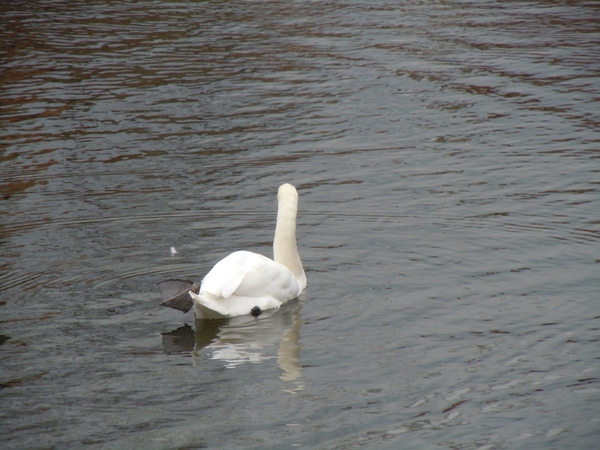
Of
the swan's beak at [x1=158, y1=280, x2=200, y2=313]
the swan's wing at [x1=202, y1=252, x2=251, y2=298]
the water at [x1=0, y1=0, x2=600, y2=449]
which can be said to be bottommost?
the water at [x1=0, y1=0, x2=600, y2=449]

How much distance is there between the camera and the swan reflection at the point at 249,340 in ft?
27.5

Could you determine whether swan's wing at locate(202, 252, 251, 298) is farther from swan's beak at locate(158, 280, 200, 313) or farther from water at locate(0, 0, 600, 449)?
water at locate(0, 0, 600, 449)

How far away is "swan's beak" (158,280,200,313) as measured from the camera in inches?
361

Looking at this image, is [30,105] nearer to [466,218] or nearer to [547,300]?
[466,218]

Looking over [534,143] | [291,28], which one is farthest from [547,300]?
[291,28]

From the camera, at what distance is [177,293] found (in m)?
9.20

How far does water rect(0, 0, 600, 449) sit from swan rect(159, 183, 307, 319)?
0.63 ft

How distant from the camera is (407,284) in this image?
398 inches

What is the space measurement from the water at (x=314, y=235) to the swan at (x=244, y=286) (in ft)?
0.63

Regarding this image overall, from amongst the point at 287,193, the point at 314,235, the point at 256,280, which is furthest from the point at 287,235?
the point at 314,235

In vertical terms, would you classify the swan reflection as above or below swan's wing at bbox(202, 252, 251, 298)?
below

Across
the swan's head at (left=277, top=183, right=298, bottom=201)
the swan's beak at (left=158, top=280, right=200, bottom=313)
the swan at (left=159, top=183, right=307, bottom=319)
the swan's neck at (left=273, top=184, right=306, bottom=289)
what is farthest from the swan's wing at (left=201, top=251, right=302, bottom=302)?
the swan's head at (left=277, top=183, right=298, bottom=201)


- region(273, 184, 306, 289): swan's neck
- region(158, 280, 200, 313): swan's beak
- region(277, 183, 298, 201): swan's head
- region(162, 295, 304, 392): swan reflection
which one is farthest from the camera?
region(277, 183, 298, 201): swan's head

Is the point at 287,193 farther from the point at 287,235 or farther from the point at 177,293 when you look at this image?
the point at 177,293
